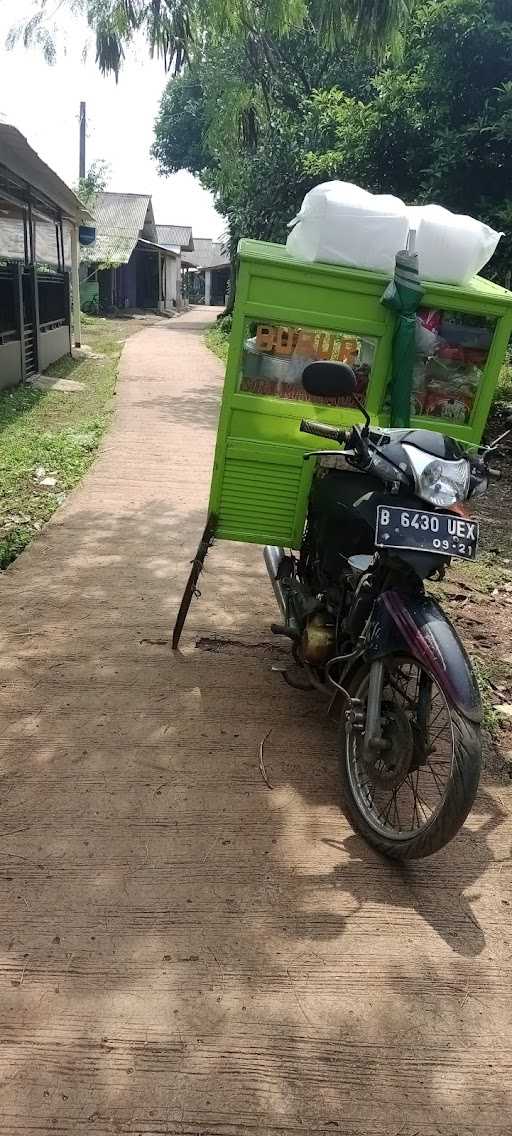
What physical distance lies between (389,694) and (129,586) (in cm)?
240

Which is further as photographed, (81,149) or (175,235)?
(175,235)

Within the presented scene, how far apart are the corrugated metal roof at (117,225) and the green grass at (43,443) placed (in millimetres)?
17701

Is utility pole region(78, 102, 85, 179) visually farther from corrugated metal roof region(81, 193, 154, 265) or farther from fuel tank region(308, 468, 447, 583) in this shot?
fuel tank region(308, 468, 447, 583)

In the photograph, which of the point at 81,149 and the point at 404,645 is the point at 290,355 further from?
A: the point at 81,149

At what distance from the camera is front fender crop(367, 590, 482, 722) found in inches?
88.2

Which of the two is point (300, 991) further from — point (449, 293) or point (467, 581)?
point (467, 581)

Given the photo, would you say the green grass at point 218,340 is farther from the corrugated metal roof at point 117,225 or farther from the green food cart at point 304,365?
the green food cart at point 304,365

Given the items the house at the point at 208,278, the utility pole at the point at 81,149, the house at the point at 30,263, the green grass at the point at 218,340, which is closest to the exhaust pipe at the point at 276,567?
Answer: the house at the point at 30,263

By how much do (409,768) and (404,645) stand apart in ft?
1.24

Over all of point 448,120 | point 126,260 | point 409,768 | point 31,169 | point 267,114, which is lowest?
point 126,260

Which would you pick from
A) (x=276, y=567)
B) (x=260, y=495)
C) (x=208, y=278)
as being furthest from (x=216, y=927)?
(x=208, y=278)

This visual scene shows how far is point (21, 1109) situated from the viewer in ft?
5.51

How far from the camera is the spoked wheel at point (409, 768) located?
2.20 m

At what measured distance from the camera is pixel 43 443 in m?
8.05
